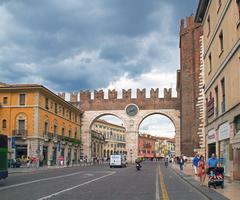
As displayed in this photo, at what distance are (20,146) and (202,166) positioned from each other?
35289 millimetres

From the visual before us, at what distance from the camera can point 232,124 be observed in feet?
67.9

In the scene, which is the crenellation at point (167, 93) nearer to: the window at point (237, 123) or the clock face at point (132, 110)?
the clock face at point (132, 110)

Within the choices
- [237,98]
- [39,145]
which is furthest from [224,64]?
[39,145]

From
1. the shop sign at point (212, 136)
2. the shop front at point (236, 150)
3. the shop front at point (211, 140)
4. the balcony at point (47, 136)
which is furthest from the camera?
the balcony at point (47, 136)

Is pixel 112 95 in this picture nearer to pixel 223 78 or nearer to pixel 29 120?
pixel 29 120

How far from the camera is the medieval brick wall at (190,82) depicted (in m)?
57.9

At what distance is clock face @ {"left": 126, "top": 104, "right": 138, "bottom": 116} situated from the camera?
75125 millimetres

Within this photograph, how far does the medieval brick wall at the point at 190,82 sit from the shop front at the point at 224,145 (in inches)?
1289

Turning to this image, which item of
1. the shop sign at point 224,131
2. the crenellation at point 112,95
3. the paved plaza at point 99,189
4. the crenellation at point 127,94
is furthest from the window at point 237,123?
the crenellation at point 112,95

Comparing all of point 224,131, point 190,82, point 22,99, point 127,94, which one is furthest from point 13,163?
point 127,94

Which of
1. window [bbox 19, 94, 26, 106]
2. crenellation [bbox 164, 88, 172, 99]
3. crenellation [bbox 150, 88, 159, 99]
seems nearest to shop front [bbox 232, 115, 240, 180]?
window [bbox 19, 94, 26, 106]

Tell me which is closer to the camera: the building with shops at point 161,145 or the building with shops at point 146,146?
the building with shops at point 146,146

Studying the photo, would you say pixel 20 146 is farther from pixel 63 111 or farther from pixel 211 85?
pixel 211 85

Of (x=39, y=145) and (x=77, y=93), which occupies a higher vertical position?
(x=77, y=93)
